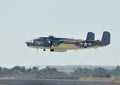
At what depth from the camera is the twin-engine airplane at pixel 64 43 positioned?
130 m

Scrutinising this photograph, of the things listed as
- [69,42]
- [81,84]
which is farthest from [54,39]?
[81,84]

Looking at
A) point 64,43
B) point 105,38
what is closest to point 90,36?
point 105,38

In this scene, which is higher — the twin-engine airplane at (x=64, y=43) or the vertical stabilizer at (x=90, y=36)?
the vertical stabilizer at (x=90, y=36)

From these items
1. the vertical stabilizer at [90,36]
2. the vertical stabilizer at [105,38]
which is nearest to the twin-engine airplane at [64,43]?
the vertical stabilizer at [105,38]

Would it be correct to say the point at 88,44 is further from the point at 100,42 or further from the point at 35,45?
the point at 35,45

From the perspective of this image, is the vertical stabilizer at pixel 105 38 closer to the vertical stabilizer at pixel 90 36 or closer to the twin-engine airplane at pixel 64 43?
the twin-engine airplane at pixel 64 43

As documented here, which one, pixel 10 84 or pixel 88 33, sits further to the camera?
pixel 88 33

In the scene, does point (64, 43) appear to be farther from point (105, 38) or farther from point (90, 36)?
point (90, 36)

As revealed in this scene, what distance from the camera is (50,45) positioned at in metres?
130

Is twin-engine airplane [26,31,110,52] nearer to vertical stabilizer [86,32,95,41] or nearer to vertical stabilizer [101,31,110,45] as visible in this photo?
vertical stabilizer [101,31,110,45]

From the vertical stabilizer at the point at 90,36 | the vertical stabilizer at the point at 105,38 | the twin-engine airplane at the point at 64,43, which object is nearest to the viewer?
the twin-engine airplane at the point at 64,43

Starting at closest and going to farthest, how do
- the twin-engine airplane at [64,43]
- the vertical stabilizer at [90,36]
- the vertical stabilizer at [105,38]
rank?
the twin-engine airplane at [64,43], the vertical stabilizer at [105,38], the vertical stabilizer at [90,36]

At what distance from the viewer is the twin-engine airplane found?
5113 inches

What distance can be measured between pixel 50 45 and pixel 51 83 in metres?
8.11
